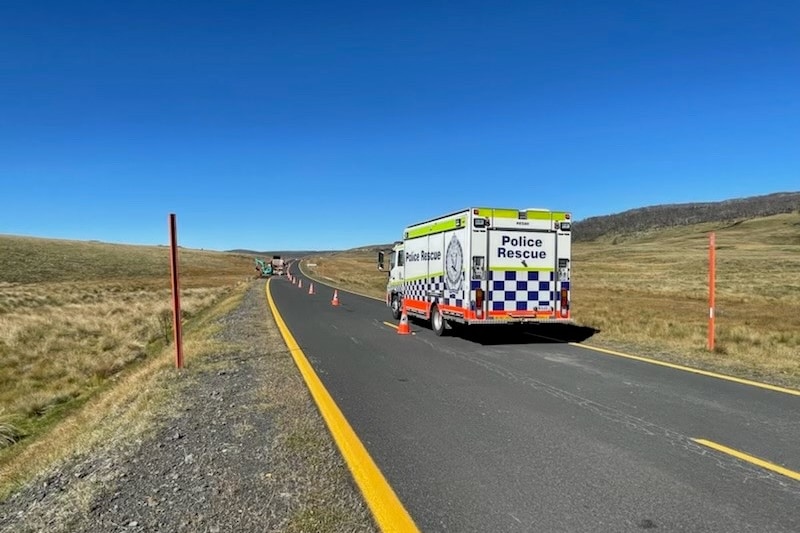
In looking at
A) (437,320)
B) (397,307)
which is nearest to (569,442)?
(437,320)

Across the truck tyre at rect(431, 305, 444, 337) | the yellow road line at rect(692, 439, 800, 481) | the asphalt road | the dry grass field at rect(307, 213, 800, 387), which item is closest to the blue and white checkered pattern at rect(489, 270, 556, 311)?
the dry grass field at rect(307, 213, 800, 387)

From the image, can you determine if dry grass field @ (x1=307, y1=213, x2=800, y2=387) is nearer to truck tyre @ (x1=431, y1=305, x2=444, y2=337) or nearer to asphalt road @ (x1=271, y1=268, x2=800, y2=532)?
asphalt road @ (x1=271, y1=268, x2=800, y2=532)

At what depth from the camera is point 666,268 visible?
62312 millimetres

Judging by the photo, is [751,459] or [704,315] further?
[704,315]

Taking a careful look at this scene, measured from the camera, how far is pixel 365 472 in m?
4.68

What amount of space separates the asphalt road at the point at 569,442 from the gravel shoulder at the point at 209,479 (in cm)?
57

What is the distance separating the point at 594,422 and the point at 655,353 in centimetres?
575

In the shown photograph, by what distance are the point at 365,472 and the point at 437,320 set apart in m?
10.3

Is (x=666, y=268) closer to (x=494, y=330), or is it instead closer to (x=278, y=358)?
(x=494, y=330)

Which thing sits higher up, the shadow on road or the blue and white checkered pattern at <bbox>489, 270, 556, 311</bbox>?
the blue and white checkered pattern at <bbox>489, 270, 556, 311</bbox>

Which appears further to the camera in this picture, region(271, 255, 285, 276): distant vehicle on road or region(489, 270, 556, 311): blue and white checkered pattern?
region(271, 255, 285, 276): distant vehicle on road

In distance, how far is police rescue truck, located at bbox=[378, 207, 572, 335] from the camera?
13.0 m

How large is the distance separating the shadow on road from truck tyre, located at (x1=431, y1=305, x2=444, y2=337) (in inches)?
10.6

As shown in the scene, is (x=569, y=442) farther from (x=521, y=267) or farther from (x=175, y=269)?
(x=521, y=267)
